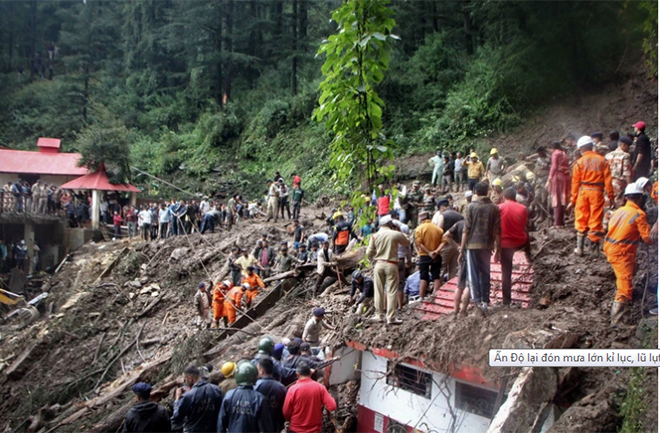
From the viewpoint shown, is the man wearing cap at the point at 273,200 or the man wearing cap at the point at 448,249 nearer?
the man wearing cap at the point at 448,249

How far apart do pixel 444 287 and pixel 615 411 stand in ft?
10.3

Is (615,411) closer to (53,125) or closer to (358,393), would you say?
(358,393)

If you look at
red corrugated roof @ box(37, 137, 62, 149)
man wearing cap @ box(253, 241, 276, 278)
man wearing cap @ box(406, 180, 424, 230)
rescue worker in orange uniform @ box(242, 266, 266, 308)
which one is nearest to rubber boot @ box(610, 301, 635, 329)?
man wearing cap @ box(406, 180, 424, 230)

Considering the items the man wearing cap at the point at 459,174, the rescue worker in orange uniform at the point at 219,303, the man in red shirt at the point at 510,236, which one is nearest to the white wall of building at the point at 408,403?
the man in red shirt at the point at 510,236

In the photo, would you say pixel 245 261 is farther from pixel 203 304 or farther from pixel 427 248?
pixel 427 248

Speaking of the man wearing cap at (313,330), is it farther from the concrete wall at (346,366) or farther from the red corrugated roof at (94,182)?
the red corrugated roof at (94,182)

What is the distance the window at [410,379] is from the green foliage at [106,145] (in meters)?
13.6

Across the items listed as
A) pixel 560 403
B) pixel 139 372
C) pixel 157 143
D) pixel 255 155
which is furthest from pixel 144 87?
pixel 560 403

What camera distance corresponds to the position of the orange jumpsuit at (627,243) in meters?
5.32

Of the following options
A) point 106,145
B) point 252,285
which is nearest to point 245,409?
point 252,285

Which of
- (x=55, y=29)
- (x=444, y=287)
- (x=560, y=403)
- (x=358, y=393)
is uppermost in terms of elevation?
(x=55, y=29)

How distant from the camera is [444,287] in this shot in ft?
24.6

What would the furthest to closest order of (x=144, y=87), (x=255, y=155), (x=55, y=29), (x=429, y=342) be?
(x=255, y=155) < (x=144, y=87) < (x=55, y=29) < (x=429, y=342)

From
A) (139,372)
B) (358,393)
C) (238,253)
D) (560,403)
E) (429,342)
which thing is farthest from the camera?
(238,253)
